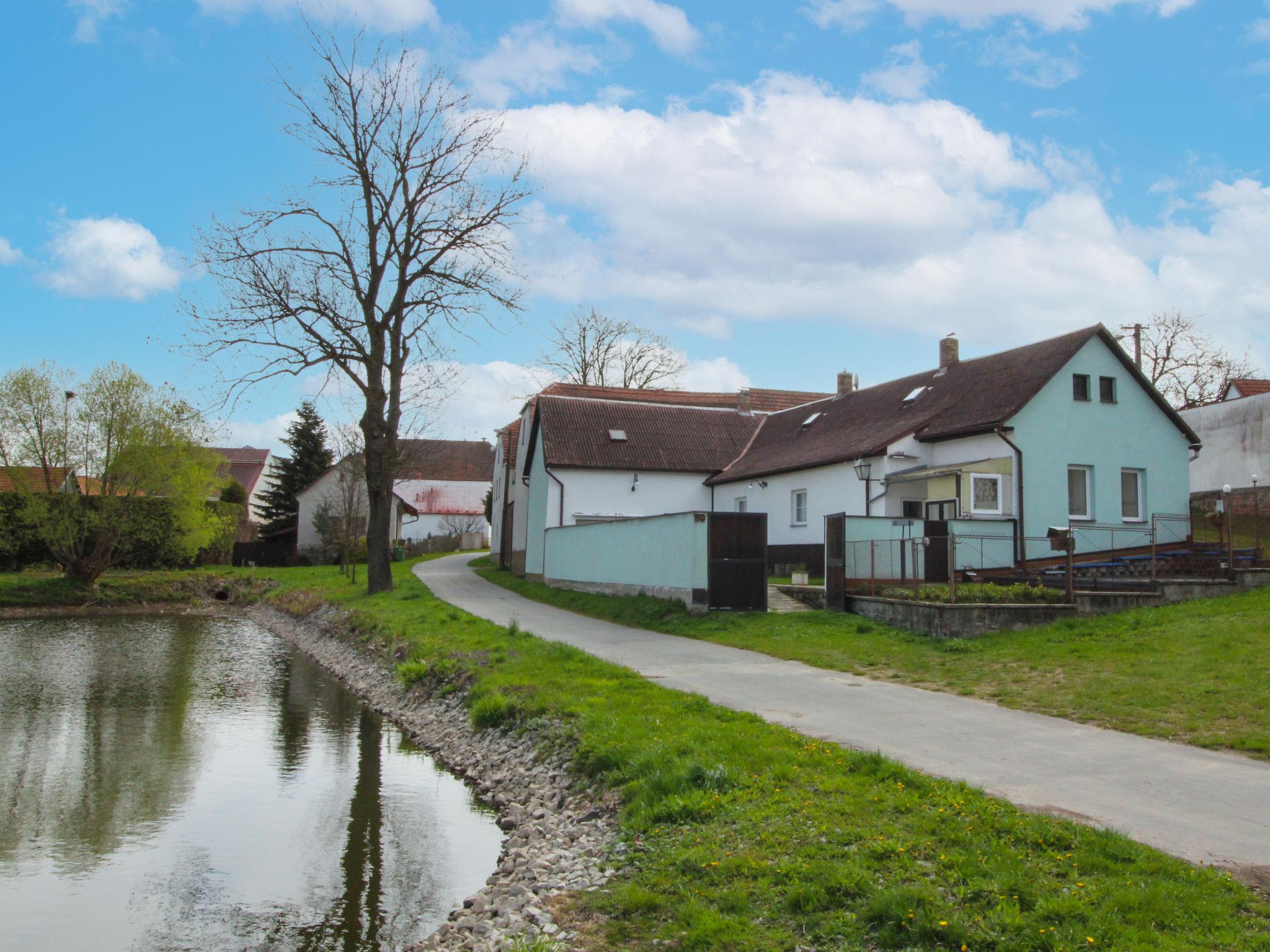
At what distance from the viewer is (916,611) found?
54.3ft

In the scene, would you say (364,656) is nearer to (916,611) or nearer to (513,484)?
(916,611)

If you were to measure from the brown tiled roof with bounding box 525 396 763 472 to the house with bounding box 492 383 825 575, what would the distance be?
0.04m

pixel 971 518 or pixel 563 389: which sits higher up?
pixel 563 389

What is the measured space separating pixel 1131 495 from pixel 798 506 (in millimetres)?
8468

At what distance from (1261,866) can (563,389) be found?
41.5 m

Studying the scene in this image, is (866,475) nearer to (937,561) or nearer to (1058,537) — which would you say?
(937,561)

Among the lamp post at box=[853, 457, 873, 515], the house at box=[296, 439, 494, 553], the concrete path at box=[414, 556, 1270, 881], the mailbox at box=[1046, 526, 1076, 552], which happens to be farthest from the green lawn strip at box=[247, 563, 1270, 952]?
the house at box=[296, 439, 494, 553]

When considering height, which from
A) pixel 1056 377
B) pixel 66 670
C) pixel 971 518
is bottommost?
pixel 66 670

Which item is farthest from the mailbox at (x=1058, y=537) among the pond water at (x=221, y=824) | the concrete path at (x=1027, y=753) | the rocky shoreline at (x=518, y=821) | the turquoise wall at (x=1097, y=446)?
the pond water at (x=221, y=824)

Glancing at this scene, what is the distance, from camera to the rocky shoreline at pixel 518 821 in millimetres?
6074

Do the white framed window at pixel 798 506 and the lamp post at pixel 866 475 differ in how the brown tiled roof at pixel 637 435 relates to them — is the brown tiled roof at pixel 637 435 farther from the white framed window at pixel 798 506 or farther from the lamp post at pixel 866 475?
the lamp post at pixel 866 475

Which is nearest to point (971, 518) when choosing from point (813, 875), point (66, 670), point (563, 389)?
point (813, 875)

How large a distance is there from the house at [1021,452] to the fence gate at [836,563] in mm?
1453

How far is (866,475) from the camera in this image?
23.4m
